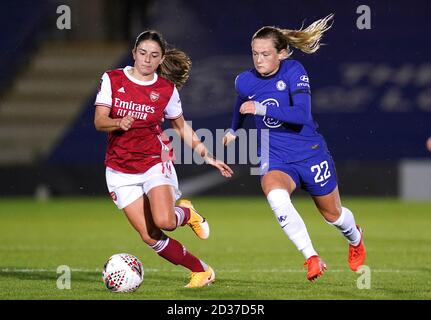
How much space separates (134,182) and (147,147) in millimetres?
270

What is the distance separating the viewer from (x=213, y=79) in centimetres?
1881

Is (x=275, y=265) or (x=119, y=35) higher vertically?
(x=119, y=35)

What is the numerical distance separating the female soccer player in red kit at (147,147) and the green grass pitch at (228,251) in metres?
0.42

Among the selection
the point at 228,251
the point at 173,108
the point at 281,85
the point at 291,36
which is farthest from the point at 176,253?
the point at 228,251

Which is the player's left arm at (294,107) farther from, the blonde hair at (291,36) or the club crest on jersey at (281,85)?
the blonde hair at (291,36)

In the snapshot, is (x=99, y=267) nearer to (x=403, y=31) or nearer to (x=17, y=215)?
(x=17, y=215)

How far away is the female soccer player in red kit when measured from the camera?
6898 millimetres

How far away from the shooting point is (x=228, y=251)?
10.6m

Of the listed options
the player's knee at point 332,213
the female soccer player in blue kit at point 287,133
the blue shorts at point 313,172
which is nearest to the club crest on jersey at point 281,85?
the female soccer player in blue kit at point 287,133

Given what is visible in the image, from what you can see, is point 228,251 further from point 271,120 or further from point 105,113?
point 105,113

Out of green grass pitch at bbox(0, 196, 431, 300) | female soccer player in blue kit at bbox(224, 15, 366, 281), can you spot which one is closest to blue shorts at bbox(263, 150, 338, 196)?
female soccer player in blue kit at bbox(224, 15, 366, 281)

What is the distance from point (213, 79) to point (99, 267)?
33.9 ft

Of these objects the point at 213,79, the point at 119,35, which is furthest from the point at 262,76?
the point at 119,35

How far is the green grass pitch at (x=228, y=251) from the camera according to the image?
6906 mm
